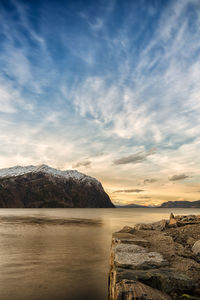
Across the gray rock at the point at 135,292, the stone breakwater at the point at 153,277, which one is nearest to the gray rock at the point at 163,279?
the stone breakwater at the point at 153,277

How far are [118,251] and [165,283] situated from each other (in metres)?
3.24

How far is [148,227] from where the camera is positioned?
62.9ft

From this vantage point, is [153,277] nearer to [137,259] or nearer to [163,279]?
[163,279]

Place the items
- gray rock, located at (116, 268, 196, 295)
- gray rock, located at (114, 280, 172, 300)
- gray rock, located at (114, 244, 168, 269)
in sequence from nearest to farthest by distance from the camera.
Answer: gray rock, located at (114, 280, 172, 300)
gray rock, located at (116, 268, 196, 295)
gray rock, located at (114, 244, 168, 269)

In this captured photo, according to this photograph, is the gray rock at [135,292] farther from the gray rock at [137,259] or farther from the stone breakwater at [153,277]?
the gray rock at [137,259]

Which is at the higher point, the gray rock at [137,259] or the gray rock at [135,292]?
the gray rock at [137,259]

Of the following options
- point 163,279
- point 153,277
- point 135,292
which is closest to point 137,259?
point 153,277

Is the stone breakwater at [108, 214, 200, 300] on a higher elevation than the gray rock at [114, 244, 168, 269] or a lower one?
lower

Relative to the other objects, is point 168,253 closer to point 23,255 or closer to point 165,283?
point 165,283

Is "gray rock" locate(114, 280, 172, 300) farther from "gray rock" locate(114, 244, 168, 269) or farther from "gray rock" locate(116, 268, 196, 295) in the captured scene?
"gray rock" locate(114, 244, 168, 269)

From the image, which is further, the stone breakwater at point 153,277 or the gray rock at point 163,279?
the gray rock at point 163,279

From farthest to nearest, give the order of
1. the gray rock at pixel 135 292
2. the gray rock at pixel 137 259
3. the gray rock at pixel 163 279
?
the gray rock at pixel 137 259 → the gray rock at pixel 163 279 → the gray rock at pixel 135 292

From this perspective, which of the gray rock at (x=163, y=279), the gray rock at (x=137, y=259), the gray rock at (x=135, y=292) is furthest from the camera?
the gray rock at (x=137, y=259)

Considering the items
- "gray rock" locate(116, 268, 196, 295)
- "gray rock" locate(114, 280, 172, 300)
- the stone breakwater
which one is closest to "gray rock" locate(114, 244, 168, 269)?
the stone breakwater
